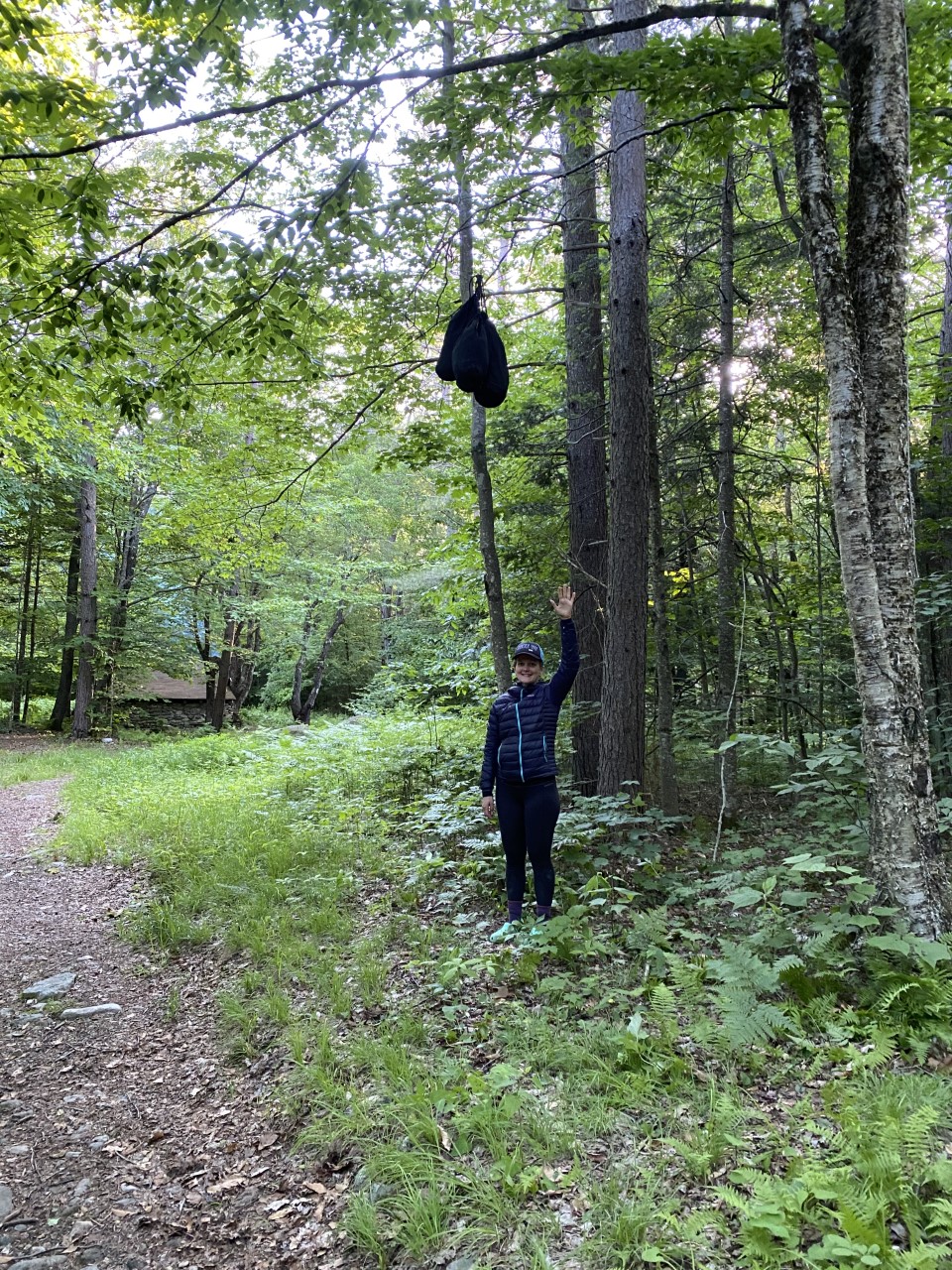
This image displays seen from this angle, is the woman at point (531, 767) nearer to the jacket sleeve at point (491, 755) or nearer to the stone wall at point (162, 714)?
the jacket sleeve at point (491, 755)

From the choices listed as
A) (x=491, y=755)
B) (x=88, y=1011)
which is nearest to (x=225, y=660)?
(x=88, y=1011)

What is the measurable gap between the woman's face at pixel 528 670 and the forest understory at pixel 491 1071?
1.22 metres

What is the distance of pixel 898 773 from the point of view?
11.1 ft

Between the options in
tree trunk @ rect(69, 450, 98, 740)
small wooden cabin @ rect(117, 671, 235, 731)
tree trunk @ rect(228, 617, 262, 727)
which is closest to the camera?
tree trunk @ rect(69, 450, 98, 740)

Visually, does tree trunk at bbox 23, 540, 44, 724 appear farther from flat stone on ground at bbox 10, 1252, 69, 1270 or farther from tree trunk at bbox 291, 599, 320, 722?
flat stone on ground at bbox 10, 1252, 69, 1270

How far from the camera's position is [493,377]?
4793mm

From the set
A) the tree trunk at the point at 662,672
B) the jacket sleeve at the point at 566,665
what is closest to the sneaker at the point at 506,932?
the jacket sleeve at the point at 566,665

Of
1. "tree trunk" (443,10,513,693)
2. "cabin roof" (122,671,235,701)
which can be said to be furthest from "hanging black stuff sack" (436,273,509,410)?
"cabin roof" (122,671,235,701)

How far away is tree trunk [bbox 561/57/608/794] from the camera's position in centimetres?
749

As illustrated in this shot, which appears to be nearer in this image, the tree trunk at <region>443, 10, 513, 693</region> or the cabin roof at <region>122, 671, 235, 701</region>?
the tree trunk at <region>443, 10, 513, 693</region>

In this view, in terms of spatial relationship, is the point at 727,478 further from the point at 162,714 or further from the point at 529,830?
the point at 162,714

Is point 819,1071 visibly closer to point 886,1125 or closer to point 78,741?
point 886,1125

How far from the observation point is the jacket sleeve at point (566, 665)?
4.66 meters

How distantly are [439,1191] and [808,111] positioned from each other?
16.7ft
